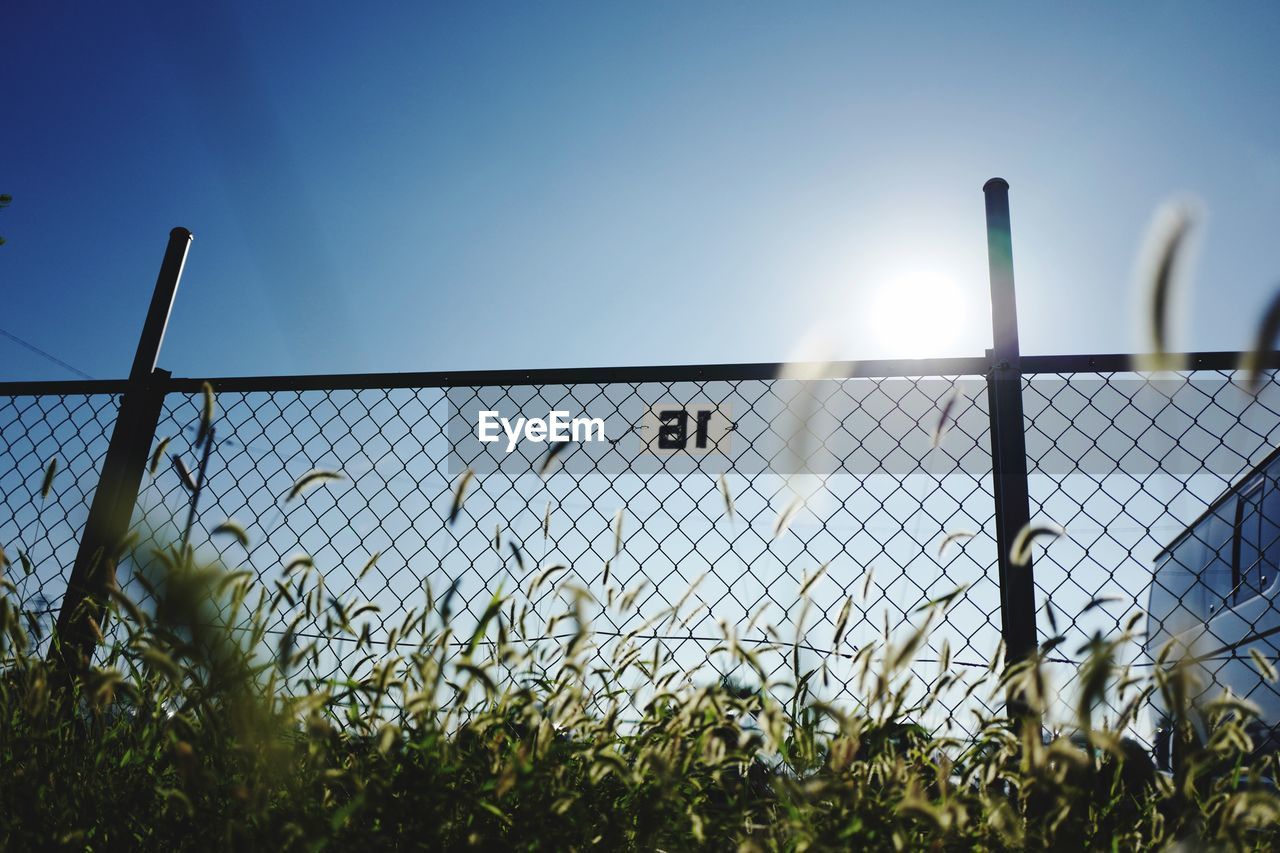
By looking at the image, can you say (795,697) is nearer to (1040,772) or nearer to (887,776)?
(887,776)

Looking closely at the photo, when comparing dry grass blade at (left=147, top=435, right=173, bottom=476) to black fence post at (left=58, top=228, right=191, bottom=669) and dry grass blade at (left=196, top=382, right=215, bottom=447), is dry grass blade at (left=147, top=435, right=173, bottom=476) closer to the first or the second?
dry grass blade at (left=196, top=382, right=215, bottom=447)

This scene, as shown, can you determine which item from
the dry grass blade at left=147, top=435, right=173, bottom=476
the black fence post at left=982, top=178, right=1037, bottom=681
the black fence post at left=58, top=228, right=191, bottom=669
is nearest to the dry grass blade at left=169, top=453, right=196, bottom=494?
the dry grass blade at left=147, top=435, right=173, bottom=476

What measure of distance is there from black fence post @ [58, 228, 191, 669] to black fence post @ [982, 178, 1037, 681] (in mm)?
2259

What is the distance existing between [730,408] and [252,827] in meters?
1.38

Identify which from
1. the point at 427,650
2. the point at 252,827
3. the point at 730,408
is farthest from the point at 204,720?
the point at 730,408

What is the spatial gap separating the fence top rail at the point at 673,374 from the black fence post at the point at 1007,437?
2.2 inches

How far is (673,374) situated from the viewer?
79.7 inches

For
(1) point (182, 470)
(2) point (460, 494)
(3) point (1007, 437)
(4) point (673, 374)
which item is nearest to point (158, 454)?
(1) point (182, 470)

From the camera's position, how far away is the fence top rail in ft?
5.92

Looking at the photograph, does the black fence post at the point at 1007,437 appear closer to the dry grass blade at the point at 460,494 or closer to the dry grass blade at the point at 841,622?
the dry grass blade at the point at 841,622

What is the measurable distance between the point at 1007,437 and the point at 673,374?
85 cm

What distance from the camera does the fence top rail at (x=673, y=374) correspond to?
1.80 metres

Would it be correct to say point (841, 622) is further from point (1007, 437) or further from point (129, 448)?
point (129, 448)

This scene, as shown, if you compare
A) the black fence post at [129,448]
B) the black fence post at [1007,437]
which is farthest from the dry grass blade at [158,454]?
the black fence post at [1007,437]
